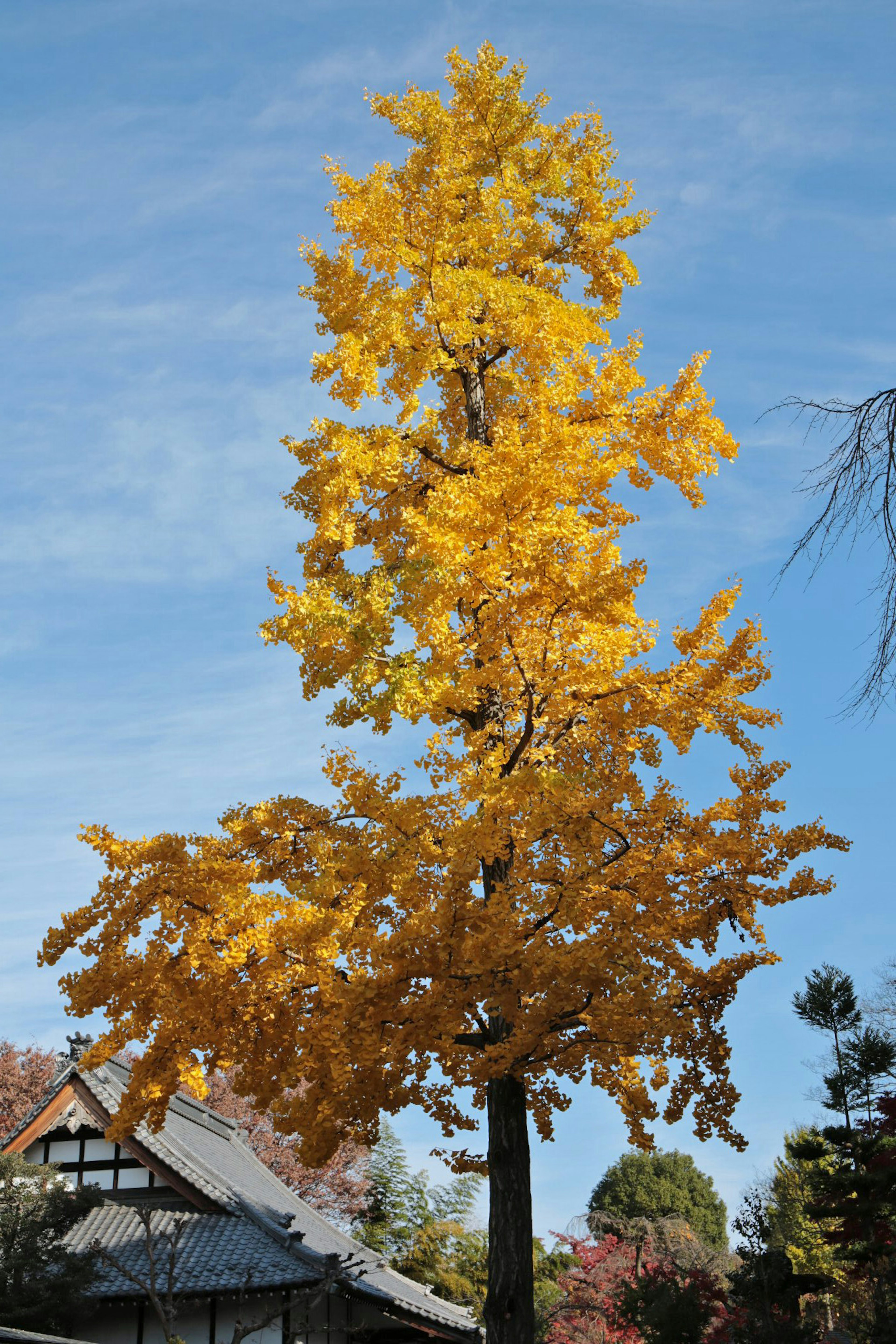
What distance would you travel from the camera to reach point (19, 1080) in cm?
2956

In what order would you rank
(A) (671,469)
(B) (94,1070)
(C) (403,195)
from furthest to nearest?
(B) (94,1070) → (C) (403,195) → (A) (671,469)

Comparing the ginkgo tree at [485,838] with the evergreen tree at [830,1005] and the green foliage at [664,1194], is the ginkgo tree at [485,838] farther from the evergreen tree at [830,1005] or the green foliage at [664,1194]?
the green foliage at [664,1194]

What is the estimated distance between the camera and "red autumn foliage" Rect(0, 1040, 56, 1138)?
28.9 m

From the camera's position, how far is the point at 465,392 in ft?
41.8

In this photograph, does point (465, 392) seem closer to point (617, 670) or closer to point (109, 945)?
point (617, 670)

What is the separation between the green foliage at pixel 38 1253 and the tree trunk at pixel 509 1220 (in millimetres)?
5663

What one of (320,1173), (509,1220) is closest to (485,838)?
(509,1220)

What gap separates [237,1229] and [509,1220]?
280 inches

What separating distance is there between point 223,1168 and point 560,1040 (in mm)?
11819

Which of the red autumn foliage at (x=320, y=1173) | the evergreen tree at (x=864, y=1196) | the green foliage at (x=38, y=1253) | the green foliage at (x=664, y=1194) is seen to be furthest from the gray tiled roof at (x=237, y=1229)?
the green foliage at (x=664, y=1194)

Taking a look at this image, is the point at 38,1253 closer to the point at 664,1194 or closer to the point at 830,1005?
the point at 830,1005

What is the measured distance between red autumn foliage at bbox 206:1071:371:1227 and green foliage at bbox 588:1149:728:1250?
17100 mm

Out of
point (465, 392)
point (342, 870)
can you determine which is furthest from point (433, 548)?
point (465, 392)

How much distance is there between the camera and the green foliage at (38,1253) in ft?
38.4
